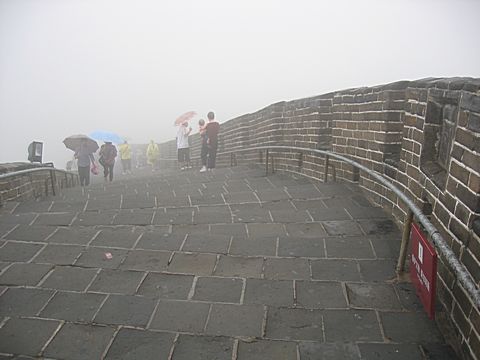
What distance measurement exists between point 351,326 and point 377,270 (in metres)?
0.66

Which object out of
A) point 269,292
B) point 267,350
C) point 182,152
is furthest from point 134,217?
point 182,152

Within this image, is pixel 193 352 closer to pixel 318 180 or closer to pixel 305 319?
pixel 305 319

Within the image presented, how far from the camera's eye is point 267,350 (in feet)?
6.45

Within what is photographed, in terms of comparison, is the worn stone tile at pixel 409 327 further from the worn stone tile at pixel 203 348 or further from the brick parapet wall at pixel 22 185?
the brick parapet wall at pixel 22 185

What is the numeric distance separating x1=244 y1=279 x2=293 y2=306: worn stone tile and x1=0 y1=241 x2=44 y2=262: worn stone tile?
187 cm

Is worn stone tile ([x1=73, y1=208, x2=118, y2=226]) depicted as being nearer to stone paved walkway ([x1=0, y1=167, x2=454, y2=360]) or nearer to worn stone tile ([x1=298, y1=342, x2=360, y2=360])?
stone paved walkway ([x1=0, y1=167, x2=454, y2=360])

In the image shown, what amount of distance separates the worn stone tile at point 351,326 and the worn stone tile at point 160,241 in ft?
4.75

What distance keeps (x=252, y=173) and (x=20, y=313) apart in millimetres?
5470

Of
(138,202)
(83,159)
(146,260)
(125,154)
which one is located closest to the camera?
(146,260)

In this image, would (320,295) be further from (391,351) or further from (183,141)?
(183,141)

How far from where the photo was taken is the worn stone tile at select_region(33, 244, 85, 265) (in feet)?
9.48

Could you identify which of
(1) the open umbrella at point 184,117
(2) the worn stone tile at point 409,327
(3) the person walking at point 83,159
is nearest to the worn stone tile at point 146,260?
(2) the worn stone tile at point 409,327

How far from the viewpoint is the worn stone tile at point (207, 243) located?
120 inches

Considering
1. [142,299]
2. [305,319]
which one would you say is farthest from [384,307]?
[142,299]
